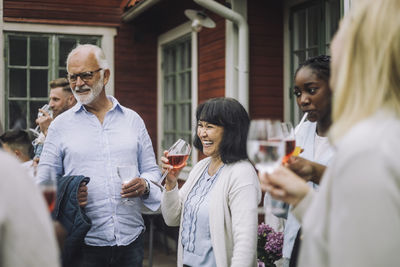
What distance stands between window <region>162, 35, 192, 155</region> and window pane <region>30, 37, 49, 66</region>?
71.5 inches

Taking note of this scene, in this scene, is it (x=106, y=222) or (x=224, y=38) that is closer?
(x=106, y=222)

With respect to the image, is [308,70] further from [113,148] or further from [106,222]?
[106,222]

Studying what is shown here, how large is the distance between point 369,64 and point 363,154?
0.23 meters

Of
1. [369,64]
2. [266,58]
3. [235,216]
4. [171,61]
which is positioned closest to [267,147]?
[369,64]

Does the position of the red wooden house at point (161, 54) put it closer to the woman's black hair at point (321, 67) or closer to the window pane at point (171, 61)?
the window pane at point (171, 61)

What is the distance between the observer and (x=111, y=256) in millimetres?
2795

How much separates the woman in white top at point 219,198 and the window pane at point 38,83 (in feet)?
17.9

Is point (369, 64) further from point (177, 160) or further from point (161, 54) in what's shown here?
point (161, 54)

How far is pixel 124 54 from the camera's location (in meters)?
8.00

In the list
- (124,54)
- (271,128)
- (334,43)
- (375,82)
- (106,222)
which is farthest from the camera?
(124,54)

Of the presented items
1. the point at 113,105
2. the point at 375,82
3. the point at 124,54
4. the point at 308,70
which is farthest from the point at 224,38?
the point at 375,82

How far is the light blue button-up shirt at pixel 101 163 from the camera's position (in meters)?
2.80

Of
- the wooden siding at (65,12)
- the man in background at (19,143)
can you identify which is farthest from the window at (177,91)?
the man in background at (19,143)

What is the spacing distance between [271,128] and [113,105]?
159cm
